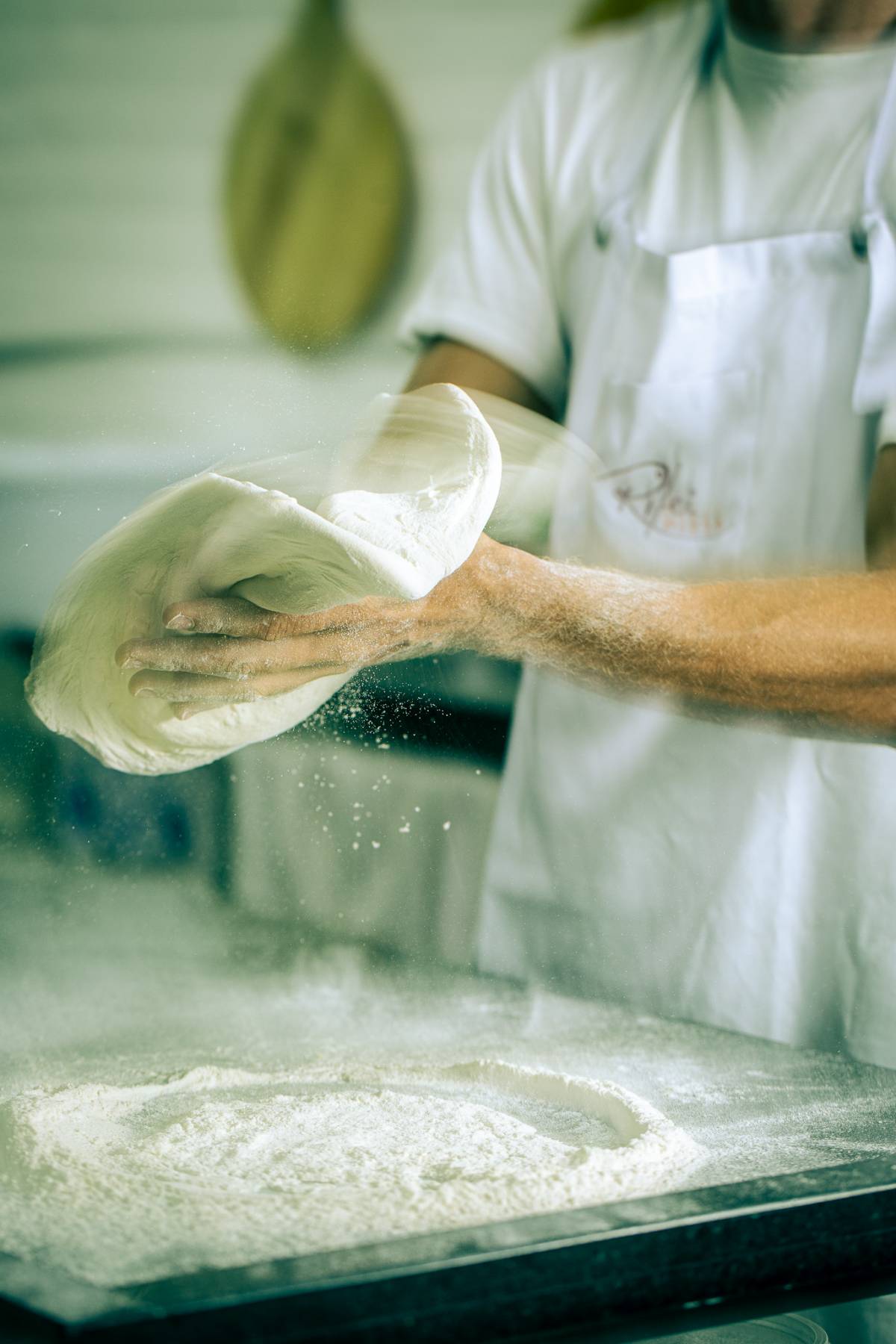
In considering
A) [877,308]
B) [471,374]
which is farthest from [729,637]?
[471,374]

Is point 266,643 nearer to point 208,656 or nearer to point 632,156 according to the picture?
point 208,656

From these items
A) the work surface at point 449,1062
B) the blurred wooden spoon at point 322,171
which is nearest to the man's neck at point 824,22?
the blurred wooden spoon at point 322,171

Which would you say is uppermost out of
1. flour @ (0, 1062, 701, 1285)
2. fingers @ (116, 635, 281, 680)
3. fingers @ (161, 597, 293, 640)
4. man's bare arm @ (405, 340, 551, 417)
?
man's bare arm @ (405, 340, 551, 417)

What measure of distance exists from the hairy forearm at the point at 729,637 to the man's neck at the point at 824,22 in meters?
0.43

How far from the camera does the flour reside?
1.52 ft

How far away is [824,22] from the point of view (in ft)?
2.89

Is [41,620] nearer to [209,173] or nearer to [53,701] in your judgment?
[53,701]

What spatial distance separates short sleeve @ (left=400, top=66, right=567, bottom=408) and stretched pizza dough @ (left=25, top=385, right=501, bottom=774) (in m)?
0.30

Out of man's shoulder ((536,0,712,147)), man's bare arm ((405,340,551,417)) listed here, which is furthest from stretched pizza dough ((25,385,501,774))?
man's shoulder ((536,0,712,147))

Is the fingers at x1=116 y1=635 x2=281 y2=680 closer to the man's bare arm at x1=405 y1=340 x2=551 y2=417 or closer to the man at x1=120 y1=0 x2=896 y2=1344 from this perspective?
the man at x1=120 y1=0 x2=896 y2=1344

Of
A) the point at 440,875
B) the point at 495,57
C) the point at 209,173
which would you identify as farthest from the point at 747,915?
the point at 495,57

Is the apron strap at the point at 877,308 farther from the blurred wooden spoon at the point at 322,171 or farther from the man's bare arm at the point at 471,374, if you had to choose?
the blurred wooden spoon at the point at 322,171

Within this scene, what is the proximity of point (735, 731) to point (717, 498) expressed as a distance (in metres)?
0.17

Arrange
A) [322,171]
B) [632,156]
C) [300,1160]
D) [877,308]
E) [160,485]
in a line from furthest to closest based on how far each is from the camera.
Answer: [322,171]
[632,156]
[877,308]
[160,485]
[300,1160]
